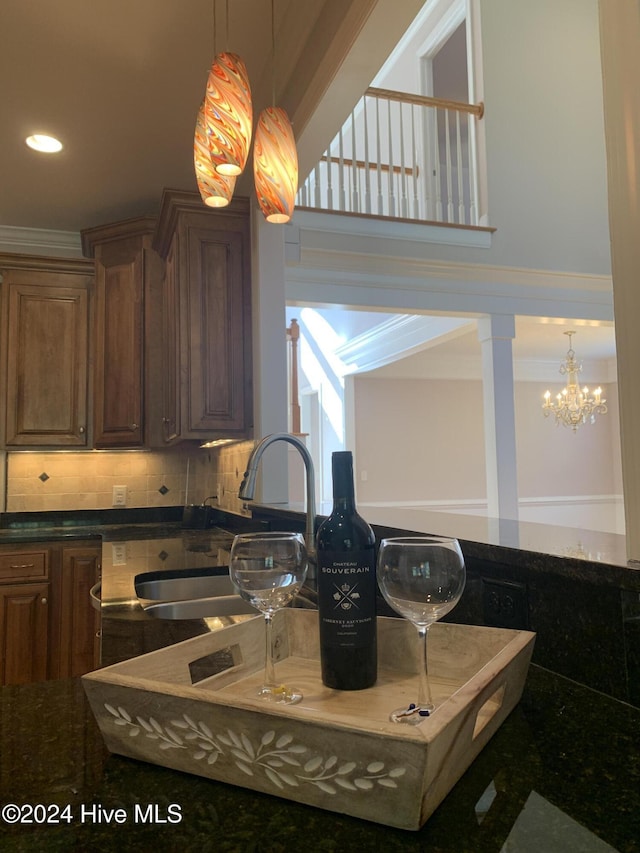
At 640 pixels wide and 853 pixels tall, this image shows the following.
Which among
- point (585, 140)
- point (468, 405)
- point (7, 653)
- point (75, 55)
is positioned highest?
point (585, 140)

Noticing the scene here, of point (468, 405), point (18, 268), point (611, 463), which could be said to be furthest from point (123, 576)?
point (611, 463)

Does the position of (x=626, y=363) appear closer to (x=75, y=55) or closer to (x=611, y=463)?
(x=75, y=55)

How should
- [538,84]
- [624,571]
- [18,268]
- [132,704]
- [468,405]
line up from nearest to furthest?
1. [132,704]
2. [624,571]
3. [18,268]
4. [538,84]
5. [468,405]

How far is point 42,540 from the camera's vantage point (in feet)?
10.1

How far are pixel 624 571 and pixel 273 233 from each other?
2.51m

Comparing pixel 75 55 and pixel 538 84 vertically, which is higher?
pixel 538 84

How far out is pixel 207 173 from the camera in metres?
1.37

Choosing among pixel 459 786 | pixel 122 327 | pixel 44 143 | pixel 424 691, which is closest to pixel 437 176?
pixel 122 327

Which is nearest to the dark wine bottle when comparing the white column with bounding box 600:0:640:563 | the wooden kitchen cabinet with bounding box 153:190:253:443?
the white column with bounding box 600:0:640:563

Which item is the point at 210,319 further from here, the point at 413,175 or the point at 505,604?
the point at 413,175

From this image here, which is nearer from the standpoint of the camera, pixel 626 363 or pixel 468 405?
pixel 626 363

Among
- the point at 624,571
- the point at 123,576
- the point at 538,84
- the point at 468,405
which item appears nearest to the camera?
the point at 624,571

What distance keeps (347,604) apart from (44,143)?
2.85 meters

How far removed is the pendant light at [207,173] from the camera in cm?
134
